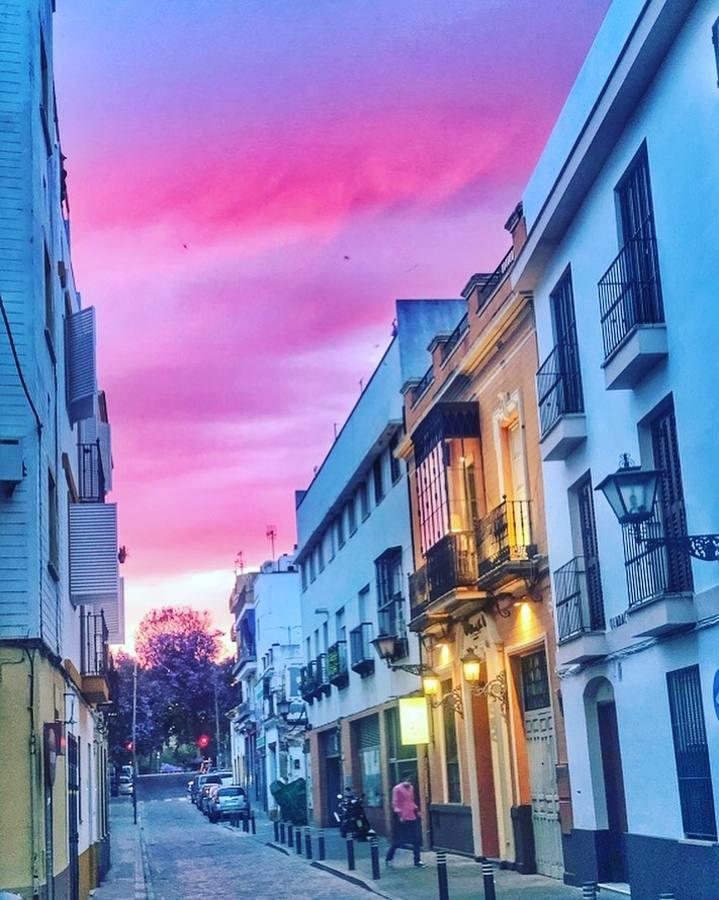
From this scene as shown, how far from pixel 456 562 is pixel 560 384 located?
5.24 m

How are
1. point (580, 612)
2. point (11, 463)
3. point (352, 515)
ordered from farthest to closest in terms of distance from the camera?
point (352, 515), point (580, 612), point (11, 463)

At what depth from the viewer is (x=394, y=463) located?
30.5m

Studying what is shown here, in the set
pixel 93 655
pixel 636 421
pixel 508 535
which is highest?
pixel 636 421

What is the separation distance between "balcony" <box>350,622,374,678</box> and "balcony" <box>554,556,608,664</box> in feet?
51.0

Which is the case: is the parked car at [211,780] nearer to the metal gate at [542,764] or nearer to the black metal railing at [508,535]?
the metal gate at [542,764]

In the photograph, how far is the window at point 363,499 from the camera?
34188 millimetres

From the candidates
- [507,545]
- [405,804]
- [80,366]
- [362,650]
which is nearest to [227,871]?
[405,804]

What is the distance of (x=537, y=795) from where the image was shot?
66.1 feet

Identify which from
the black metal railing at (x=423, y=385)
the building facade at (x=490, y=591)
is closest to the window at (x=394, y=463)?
the black metal railing at (x=423, y=385)

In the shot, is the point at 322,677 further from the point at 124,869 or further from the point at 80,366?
the point at 80,366

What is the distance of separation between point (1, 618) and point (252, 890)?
32.1ft

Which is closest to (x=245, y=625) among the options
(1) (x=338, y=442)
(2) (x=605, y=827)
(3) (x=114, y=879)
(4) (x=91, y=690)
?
(1) (x=338, y=442)

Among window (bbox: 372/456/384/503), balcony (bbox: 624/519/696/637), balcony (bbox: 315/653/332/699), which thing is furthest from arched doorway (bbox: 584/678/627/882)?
balcony (bbox: 315/653/332/699)

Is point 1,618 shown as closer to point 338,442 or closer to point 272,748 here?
point 338,442
